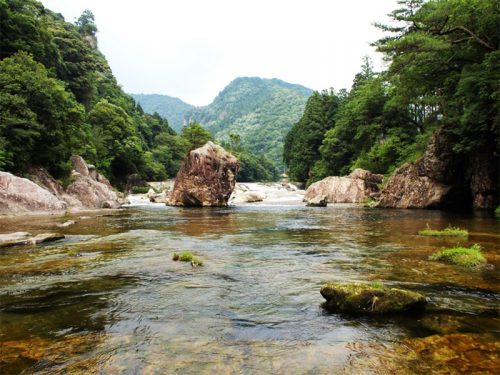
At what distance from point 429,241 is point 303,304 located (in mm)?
7754

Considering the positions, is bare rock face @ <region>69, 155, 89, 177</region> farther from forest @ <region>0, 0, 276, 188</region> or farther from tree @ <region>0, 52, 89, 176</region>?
tree @ <region>0, 52, 89, 176</region>

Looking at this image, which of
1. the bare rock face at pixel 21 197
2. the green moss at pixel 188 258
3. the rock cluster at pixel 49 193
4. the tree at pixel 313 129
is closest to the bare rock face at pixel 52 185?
the rock cluster at pixel 49 193

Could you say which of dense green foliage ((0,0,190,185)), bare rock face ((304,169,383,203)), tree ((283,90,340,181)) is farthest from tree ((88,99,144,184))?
bare rock face ((304,169,383,203))

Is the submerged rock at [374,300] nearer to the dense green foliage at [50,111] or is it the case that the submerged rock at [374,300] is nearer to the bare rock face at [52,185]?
the dense green foliage at [50,111]

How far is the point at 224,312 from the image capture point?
18.0ft

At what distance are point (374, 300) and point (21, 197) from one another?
2263 cm

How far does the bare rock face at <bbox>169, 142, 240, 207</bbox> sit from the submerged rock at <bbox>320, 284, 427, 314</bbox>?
29.4 metres

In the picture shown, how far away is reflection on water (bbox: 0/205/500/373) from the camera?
3.93 m

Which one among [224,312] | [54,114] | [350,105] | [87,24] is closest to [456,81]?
[224,312]

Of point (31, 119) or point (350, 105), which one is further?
point (350, 105)

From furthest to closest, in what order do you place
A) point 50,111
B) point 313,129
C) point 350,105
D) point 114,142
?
1. point 313,129
2. point 114,142
3. point 350,105
4. point 50,111

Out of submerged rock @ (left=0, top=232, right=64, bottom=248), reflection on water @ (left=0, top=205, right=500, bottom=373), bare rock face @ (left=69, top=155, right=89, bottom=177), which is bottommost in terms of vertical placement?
reflection on water @ (left=0, top=205, right=500, bottom=373)

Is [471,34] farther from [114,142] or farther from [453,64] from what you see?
[114,142]

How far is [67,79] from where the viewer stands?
61.7 metres
